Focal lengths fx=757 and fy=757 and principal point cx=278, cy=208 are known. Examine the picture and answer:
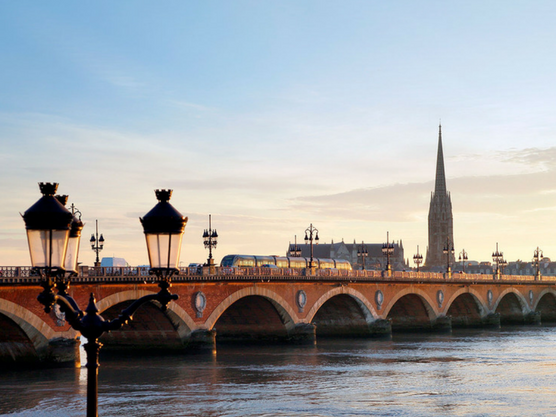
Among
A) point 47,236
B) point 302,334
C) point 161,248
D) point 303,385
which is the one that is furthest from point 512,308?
point 47,236

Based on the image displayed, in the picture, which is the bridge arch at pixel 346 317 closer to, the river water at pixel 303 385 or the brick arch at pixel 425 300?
the brick arch at pixel 425 300

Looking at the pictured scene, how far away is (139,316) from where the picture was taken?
169 feet

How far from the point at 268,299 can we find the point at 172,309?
12.1 meters

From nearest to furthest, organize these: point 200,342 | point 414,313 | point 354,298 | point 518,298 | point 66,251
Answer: point 66,251
point 200,342
point 354,298
point 414,313
point 518,298

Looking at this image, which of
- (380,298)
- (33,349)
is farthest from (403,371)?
(380,298)

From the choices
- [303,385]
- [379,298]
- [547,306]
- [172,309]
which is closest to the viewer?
[303,385]

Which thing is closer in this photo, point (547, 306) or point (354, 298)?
point (354, 298)

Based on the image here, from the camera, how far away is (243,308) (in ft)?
206

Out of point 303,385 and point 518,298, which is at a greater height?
point 518,298

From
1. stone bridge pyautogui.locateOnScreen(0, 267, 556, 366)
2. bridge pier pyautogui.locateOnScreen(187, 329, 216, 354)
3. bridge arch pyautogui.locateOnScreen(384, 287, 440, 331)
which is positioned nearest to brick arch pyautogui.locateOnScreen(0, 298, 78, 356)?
stone bridge pyautogui.locateOnScreen(0, 267, 556, 366)

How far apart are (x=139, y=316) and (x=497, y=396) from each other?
25.3 m

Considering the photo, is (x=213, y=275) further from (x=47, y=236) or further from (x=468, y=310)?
(x=468, y=310)

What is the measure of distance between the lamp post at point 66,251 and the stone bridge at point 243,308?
31.9 metres

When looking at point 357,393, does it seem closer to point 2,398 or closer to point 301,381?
point 301,381
